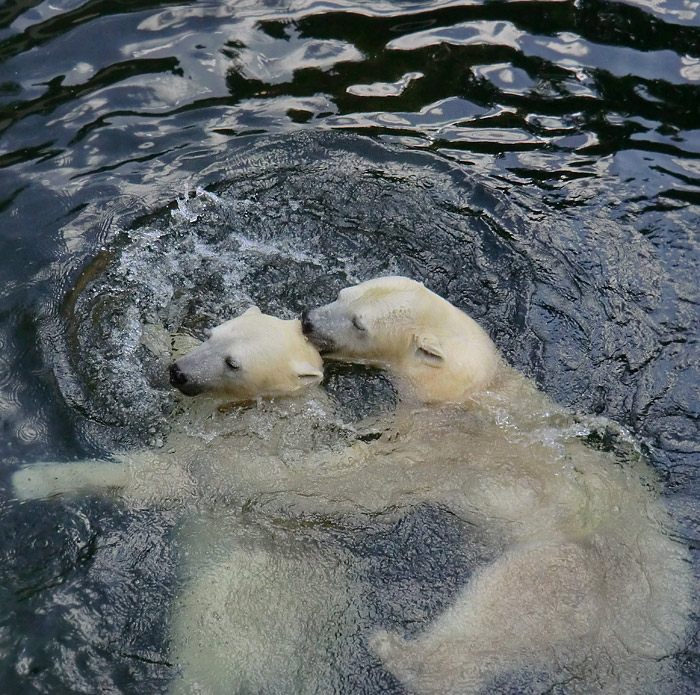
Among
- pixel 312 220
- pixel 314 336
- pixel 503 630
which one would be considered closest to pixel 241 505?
pixel 314 336

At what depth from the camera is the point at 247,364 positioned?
5320mm

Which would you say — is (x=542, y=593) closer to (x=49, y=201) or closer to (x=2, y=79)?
(x=49, y=201)

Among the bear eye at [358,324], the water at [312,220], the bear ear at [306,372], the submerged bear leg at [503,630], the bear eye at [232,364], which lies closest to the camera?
the submerged bear leg at [503,630]

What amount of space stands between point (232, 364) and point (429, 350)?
1.28m

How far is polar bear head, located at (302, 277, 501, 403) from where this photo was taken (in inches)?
211

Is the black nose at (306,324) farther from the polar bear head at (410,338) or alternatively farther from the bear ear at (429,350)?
the bear ear at (429,350)

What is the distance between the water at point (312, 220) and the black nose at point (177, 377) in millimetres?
259

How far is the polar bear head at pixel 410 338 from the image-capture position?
5.37 metres

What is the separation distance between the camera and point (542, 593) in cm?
432

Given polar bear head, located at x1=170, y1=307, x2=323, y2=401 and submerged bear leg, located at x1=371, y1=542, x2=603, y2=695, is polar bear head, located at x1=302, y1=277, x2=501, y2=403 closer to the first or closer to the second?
polar bear head, located at x1=170, y1=307, x2=323, y2=401

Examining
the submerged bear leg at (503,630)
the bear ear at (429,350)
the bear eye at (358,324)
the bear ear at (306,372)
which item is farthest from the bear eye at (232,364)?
the submerged bear leg at (503,630)

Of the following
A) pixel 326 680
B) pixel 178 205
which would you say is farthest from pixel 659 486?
pixel 178 205

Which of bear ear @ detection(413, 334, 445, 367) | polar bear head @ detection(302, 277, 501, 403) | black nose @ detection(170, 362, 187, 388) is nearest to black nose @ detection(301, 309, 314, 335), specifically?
polar bear head @ detection(302, 277, 501, 403)

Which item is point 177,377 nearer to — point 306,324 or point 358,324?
point 306,324
